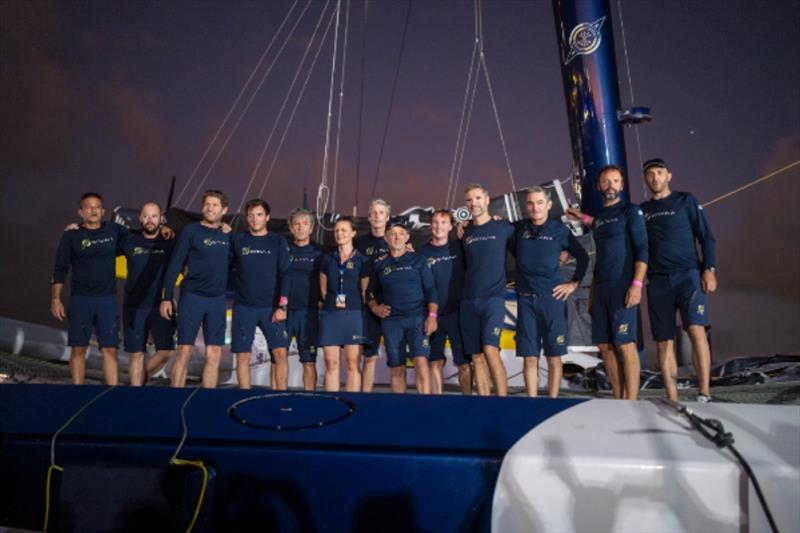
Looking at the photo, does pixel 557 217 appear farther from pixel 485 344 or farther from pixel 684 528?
pixel 684 528

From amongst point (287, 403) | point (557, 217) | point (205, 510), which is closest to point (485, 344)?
point (287, 403)

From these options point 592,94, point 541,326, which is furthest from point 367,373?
point 592,94

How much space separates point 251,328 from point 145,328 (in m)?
1.11

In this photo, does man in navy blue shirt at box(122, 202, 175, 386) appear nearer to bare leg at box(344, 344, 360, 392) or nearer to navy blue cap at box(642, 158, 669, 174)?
bare leg at box(344, 344, 360, 392)

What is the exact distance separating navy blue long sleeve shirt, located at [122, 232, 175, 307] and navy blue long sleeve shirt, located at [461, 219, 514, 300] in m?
2.72

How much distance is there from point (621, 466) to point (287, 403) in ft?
3.13

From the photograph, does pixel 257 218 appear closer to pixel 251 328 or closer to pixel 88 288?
pixel 251 328

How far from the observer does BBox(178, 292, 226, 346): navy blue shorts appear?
160 inches

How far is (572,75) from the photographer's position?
7480 millimetres

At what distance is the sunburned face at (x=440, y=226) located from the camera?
14.4ft

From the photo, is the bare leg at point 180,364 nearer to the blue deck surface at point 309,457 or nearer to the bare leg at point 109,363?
the bare leg at point 109,363

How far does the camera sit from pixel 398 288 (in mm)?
4227

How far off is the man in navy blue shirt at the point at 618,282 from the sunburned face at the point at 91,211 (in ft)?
13.4

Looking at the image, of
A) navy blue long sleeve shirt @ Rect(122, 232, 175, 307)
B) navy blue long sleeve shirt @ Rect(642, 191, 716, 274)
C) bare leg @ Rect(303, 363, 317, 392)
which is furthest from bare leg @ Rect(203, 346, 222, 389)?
navy blue long sleeve shirt @ Rect(642, 191, 716, 274)
